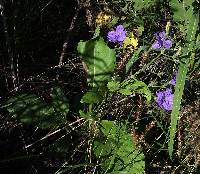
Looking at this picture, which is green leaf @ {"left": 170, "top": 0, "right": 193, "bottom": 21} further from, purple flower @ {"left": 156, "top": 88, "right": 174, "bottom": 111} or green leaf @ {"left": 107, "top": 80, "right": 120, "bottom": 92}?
green leaf @ {"left": 107, "top": 80, "right": 120, "bottom": 92}

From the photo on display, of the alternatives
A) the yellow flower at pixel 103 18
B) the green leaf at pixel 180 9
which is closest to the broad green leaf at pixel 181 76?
the green leaf at pixel 180 9

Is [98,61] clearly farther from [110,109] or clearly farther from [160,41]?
[160,41]

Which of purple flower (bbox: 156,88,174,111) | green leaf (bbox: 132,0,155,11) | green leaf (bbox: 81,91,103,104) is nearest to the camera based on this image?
green leaf (bbox: 81,91,103,104)

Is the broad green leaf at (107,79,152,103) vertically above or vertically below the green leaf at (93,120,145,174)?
above

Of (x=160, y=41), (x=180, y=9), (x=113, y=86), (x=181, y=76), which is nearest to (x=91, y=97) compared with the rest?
(x=113, y=86)

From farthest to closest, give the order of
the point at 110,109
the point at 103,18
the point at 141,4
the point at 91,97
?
the point at 103,18, the point at 141,4, the point at 110,109, the point at 91,97

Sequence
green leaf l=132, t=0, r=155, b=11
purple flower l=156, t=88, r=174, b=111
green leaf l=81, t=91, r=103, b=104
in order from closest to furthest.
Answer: green leaf l=81, t=91, r=103, b=104
purple flower l=156, t=88, r=174, b=111
green leaf l=132, t=0, r=155, b=11

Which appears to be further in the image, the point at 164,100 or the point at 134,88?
the point at 164,100

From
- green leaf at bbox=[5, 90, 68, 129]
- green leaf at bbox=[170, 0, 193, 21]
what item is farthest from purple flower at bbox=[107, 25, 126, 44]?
green leaf at bbox=[5, 90, 68, 129]
